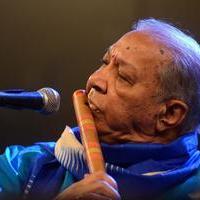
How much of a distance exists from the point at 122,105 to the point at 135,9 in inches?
26.3

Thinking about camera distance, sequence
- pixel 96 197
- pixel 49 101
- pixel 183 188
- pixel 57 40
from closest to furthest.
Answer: pixel 96 197 < pixel 49 101 < pixel 183 188 < pixel 57 40

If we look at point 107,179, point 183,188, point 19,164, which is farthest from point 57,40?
point 107,179

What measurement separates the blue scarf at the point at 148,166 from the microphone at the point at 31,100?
0.18m

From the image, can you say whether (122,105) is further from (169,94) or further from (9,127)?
(9,127)

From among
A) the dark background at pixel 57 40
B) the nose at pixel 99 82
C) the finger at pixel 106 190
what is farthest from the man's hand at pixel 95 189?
the dark background at pixel 57 40

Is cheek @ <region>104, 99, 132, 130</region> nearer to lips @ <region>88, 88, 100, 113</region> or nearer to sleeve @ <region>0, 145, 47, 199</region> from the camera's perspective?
lips @ <region>88, 88, 100, 113</region>

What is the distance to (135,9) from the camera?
155 centimetres

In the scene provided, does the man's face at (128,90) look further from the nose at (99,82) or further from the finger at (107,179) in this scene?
the finger at (107,179)

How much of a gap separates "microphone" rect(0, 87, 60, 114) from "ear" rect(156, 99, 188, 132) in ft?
0.80

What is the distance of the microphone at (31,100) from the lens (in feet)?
2.49

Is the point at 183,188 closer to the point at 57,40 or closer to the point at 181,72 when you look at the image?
the point at 181,72

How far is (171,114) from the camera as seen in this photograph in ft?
3.20

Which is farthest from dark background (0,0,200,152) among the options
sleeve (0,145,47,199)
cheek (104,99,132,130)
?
cheek (104,99,132,130)

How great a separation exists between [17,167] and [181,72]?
1.24ft
